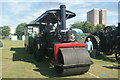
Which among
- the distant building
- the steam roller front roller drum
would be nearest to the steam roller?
the steam roller front roller drum

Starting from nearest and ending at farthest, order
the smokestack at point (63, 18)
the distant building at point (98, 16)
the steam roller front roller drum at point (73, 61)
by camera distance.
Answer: the steam roller front roller drum at point (73, 61) < the smokestack at point (63, 18) < the distant building at point (98, 16)

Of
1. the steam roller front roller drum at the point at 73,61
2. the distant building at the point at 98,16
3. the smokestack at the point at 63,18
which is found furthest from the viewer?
the distant building at the point at 98,16

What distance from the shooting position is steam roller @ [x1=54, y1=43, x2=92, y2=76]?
16.7 ft

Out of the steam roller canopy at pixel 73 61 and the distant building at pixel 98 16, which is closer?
the steam roller canopy at pixel 73 61

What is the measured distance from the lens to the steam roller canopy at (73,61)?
5.09 metres

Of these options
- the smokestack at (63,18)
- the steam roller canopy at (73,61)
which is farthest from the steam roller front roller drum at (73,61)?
the smokestack at (63,18)

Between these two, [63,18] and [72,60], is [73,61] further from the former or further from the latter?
[63,18]

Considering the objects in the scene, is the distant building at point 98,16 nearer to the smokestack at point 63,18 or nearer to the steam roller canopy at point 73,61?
the smokestack at point 63,18

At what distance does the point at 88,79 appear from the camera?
5.15 m

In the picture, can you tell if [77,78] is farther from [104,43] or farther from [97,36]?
[97,36]

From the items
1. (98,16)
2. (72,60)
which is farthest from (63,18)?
(98,16)

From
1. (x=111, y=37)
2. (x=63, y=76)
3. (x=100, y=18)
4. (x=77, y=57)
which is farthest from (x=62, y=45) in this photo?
(x=100, y=18)

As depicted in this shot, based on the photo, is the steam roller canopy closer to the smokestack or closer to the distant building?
the smokestack

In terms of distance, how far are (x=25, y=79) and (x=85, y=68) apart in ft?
7.24
